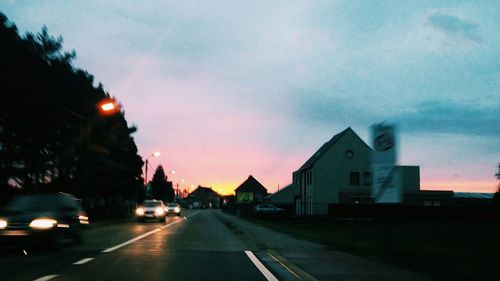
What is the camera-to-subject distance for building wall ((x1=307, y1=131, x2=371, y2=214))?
211 ft

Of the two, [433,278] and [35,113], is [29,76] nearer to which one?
[35,113]

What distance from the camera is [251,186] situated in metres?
152

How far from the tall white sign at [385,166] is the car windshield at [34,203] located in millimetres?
9223

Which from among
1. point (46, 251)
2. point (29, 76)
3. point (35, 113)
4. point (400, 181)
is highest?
point (29, 76)

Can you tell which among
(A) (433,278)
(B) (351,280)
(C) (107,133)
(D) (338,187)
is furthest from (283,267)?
(D) (338,187)

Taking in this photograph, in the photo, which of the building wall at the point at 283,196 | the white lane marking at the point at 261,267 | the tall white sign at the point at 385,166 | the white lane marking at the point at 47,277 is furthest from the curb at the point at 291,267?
the building wall at the point at 283,196

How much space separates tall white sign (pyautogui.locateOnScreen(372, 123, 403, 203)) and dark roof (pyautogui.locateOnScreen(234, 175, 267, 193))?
138 metres

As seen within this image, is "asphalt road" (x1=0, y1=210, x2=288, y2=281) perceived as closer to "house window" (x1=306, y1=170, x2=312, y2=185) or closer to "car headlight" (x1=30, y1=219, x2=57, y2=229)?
"car headlight" (x1=30, y1=219, x2=57, y2=229)

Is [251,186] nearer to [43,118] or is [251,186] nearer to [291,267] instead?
[43,118]

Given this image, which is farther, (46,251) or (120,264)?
(46,251)

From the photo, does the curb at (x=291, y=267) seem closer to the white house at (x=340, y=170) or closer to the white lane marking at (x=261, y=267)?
the white lane marking at (x=261, y=267)

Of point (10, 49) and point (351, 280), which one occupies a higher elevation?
point (10, 49)

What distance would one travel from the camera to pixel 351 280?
8.98 m

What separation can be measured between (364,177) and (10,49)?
43.5 metres
